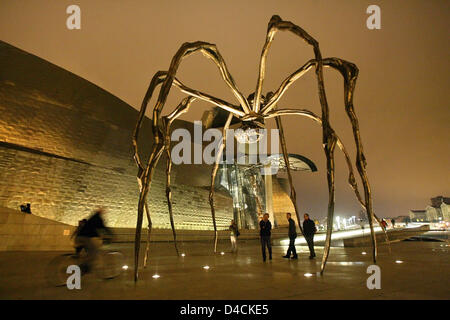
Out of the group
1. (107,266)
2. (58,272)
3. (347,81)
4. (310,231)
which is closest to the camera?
(58,272)

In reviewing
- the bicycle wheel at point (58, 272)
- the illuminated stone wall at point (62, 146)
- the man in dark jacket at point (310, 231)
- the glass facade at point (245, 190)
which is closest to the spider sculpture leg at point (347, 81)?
the man in dark jacket at point (310, 231)

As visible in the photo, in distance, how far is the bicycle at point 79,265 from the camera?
147 inches

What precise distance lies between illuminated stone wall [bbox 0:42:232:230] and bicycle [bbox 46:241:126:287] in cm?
1061

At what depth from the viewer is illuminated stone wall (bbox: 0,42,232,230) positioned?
1208cm

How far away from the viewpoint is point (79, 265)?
403cm

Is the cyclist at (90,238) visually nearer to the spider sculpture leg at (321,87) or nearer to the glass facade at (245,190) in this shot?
the spider sculpture leg at (321,87)

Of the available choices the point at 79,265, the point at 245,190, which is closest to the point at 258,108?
the point at 79,265

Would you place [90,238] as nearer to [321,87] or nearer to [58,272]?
[58,272]

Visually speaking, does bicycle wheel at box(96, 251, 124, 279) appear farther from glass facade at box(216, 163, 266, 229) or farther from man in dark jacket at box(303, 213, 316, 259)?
glass facade at box(216, 163, 266, 229)

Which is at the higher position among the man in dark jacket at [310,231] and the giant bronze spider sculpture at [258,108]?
the giant bronze spider sculpture at [258,108]

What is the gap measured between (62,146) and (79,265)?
12.0m

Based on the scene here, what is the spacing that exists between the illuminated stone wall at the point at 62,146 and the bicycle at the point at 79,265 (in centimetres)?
1061

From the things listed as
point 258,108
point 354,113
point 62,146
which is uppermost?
point 62,146
